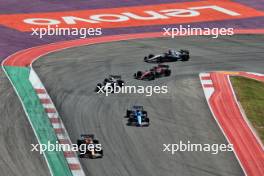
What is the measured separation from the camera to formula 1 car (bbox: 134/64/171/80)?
33.7 m

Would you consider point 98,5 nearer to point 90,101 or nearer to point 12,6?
point 12,6

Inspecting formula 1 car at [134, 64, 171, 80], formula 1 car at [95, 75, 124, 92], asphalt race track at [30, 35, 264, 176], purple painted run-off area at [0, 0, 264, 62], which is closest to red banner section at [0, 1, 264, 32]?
purple painted run-off area at [0, 0, 264, 62]

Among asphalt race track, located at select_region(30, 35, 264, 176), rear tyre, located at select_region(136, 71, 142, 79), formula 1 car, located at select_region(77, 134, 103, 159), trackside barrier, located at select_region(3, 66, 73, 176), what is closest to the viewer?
Answer: trackside barrier, located at select_region(3, 66, 73, 176)

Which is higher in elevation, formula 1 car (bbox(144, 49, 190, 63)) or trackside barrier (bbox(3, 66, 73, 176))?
trackside barrier (bbox(3, 66, 73, 176))

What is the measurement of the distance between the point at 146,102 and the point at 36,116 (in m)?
5.30

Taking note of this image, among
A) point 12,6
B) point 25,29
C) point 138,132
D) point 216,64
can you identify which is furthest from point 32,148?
point 12,6

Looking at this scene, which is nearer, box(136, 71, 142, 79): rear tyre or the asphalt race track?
the asphalt race track

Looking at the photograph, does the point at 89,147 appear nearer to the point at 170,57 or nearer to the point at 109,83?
the point at 109,83

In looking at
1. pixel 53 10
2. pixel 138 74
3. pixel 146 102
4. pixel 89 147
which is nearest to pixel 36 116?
pixel 89 147

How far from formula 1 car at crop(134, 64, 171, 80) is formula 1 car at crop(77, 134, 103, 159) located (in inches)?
321

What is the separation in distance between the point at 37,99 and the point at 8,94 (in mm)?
1631

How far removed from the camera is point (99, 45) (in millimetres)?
40219

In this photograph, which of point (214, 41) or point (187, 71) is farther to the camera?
point (214, 41)

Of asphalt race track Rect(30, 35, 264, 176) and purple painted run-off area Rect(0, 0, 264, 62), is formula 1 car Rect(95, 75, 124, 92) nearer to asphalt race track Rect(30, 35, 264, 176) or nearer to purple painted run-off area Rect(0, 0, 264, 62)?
asphalt race track Rect(30, 35, 264, 176)
